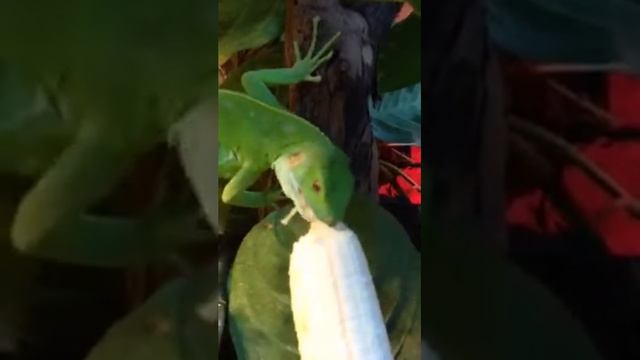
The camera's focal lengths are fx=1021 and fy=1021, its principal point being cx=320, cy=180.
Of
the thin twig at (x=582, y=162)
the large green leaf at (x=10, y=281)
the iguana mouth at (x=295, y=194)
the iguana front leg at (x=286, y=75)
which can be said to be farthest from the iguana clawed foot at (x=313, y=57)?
the large green leaf at (x=10, y=281)

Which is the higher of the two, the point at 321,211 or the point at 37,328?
the point at 321,211

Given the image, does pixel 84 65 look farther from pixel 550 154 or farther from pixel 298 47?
pixel 550 154

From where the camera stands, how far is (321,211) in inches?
45.3

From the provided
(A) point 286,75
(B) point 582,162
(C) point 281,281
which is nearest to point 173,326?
(C) point 281,281

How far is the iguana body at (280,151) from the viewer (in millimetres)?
1149

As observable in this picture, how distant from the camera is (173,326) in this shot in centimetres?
114

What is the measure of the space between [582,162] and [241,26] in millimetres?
432

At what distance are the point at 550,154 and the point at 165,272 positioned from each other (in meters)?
0.47

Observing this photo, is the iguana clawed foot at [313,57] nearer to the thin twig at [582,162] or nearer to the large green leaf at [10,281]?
the thin twig at [582,162]

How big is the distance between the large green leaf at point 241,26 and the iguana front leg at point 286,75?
0.03 metres

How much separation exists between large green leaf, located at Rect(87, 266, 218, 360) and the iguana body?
11 cm

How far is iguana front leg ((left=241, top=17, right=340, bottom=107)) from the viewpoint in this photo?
1.15 m

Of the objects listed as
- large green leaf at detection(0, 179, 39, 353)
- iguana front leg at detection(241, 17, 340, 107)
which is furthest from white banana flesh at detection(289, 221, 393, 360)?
large green leaf at detection(0, 179, 39, 353)

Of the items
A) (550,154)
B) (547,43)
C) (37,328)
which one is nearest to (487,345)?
(550,154)
